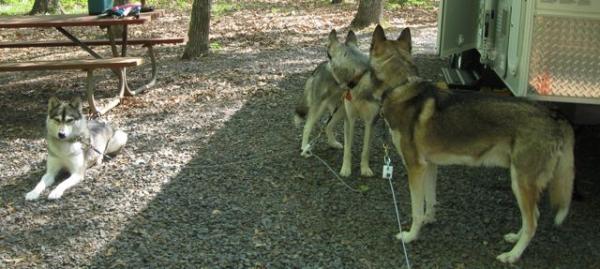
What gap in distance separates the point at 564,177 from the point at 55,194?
4.01 meters

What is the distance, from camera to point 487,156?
12.3ft

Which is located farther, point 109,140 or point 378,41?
point 109,140

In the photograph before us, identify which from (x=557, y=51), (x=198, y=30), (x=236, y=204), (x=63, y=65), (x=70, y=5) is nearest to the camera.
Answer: (x=557, y=51)

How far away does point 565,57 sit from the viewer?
4082 millimetres

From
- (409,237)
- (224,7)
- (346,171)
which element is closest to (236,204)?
(346,171)

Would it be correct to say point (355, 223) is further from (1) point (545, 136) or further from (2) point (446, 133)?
(1) point (545, 136)

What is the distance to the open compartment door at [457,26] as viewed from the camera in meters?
6.69

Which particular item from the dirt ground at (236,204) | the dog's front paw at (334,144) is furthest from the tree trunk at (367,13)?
the dog's front paw at (334,144)

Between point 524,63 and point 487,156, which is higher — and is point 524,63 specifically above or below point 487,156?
above

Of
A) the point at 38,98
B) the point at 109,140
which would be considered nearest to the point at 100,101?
the point at 38,98

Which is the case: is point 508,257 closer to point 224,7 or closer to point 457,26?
point 457,26

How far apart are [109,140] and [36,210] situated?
4.36 feet

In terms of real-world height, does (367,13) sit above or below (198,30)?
above

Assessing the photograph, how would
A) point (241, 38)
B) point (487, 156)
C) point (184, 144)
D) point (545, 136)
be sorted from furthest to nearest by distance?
1. point (241, 38)
2. point (184, 144)
3. point (487, 156)
4. point (545, 136)
